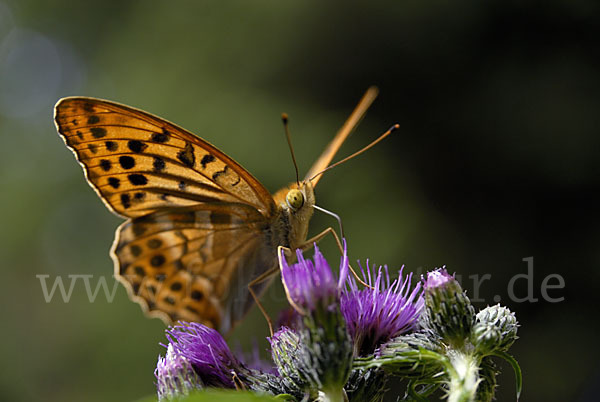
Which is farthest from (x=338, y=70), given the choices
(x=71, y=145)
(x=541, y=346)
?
(x=71, y=145)

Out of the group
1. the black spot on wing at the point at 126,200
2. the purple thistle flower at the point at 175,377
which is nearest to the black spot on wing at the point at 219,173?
the black spot on wing at the point at 126,200

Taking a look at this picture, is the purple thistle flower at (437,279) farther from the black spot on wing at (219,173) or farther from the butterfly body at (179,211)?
the black spot on wing at (219,173)

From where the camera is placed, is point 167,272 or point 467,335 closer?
point 467,335

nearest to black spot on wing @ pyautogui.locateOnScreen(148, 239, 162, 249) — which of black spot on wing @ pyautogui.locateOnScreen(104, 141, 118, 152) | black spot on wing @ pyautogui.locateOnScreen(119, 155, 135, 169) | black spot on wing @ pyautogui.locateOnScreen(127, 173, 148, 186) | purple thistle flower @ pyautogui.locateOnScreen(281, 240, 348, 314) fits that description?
black spot on wing @ pyautogui.locateOnScreen(127, 173, 148, 186)

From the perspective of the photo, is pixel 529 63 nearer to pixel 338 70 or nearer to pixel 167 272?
pixel 338 70

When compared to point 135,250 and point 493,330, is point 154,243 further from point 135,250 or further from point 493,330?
point 493,330

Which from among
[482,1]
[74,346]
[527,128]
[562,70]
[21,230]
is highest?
[482,1]

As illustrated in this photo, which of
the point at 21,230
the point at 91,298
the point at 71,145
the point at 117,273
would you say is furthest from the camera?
the point at 21,230
